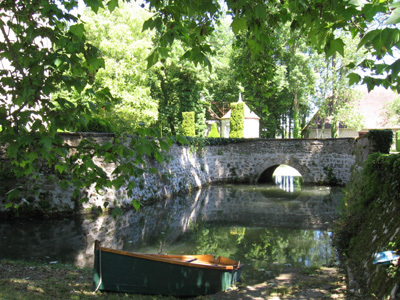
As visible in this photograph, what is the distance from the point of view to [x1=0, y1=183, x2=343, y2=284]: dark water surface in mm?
8586

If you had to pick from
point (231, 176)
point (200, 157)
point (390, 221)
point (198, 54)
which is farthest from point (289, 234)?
point (231, 176)

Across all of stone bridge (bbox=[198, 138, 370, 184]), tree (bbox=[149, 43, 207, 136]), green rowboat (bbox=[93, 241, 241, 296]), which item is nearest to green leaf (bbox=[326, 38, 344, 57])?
green rowboat (bbox=[93, 241, 241, 296])

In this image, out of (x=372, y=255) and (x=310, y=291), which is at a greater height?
(x=372, y=255)

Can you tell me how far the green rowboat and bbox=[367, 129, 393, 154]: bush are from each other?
744 cm

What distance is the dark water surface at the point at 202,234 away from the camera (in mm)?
8586

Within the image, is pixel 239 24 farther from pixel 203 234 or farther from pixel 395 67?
pixel 203 234

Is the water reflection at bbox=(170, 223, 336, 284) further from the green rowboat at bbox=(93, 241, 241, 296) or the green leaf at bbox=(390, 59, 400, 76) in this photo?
the green leaf at bbox=(390, 59, 400, 76)

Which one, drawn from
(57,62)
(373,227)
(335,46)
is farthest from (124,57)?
(335,46)

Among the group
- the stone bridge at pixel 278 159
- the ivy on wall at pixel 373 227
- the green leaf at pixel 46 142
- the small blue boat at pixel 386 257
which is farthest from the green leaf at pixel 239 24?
the stone bridge at pixel 278 159

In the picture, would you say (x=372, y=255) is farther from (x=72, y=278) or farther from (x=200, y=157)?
(x=200, y=157)

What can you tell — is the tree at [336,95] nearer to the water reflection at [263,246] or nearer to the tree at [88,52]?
the water reflection at [263,246]

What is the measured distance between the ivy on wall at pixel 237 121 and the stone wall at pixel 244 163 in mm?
2789

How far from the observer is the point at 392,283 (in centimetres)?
392

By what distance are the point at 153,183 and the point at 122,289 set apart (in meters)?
10.9
